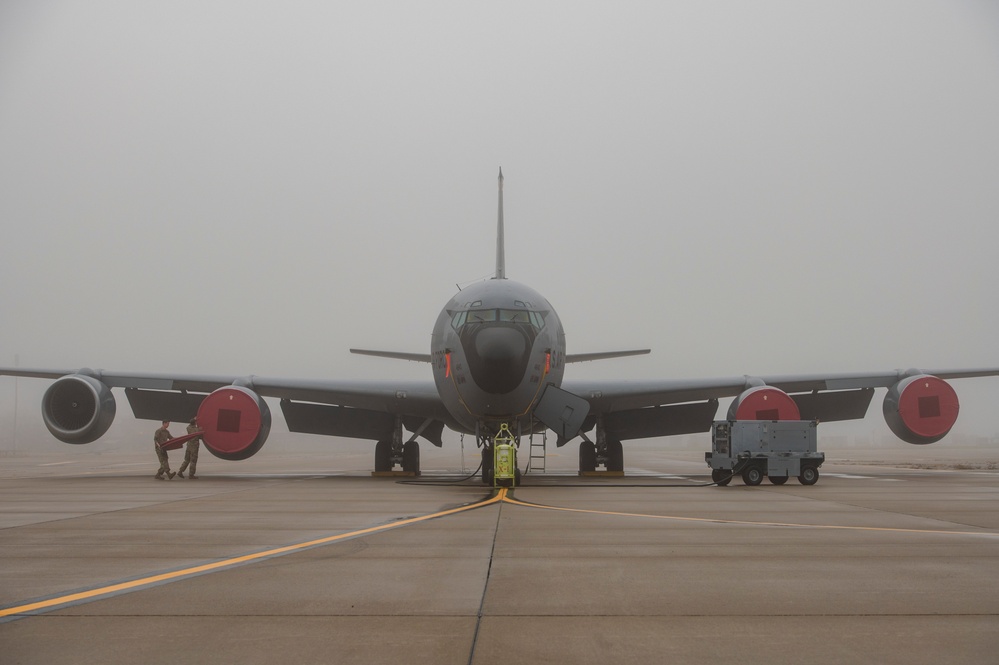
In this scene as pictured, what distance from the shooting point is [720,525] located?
9.27 meters

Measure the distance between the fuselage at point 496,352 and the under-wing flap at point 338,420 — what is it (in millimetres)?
5107

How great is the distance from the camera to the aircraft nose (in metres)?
15.7

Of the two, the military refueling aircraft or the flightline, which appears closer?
the flightline

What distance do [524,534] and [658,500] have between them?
5098 millimetres

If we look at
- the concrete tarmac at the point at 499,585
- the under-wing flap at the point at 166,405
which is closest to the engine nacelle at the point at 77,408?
the under-wing flap at the point at 166,405

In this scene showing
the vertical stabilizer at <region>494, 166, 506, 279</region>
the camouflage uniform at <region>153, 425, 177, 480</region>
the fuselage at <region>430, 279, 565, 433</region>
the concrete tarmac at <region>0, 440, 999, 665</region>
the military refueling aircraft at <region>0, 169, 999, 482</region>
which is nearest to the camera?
the concrete tarmac at <region>0, 440, 999, 665</region>

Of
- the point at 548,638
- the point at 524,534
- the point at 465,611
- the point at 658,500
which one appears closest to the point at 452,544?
the point at 524,534

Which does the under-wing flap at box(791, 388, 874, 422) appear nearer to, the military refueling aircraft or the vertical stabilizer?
the military refueling aircraft

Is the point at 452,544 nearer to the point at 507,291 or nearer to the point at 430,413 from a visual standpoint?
the point at 507,291

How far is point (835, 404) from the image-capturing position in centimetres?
2288

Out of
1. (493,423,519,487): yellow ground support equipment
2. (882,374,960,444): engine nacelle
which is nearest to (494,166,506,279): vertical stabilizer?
(493,423,519,487): yellow ground support equipment

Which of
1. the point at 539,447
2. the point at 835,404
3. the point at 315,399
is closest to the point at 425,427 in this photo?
the point at 315,399

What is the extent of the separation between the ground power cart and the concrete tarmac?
216 inches

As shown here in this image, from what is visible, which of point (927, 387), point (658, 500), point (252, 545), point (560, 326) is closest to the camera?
point (252, 545)
